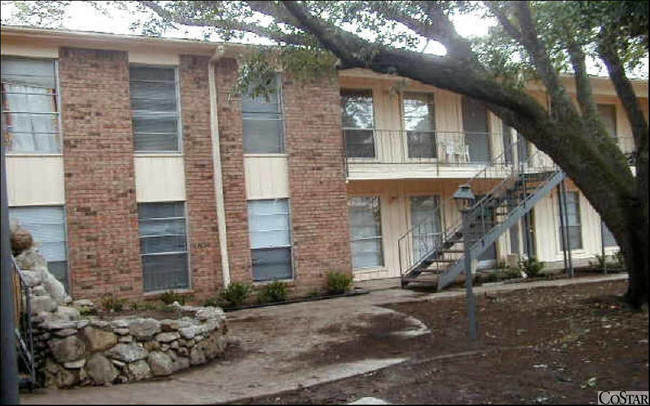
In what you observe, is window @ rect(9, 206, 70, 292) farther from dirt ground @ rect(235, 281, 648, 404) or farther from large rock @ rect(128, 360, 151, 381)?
dirt ground @ rect(235, 281, 648, 404)

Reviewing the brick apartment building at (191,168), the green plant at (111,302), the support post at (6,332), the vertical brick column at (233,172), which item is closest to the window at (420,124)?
the brick apartment building at (191,168)

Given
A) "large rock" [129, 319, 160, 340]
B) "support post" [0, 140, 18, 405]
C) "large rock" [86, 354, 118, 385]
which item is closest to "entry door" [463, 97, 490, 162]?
"large rock" [129, 319, 160, 340]

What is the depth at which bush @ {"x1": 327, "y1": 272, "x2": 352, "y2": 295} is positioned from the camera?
1513cm

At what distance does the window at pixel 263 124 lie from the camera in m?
14.8

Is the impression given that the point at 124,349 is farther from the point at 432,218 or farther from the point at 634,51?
the point at 432,218

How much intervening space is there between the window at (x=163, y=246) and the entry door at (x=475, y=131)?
8505 mm

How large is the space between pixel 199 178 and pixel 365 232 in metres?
4.94

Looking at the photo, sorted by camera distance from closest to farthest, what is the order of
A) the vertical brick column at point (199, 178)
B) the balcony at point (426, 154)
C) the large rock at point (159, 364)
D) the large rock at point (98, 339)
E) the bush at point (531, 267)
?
the large rock at point (98, 339) < the large rock at point (159, 364) < the vertical brick column at point (199, 178) < the balcony at point (426, 154) < the bush at point (531, 267)

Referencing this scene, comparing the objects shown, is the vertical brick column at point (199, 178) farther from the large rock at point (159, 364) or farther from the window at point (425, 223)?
the window at point (425, 223)

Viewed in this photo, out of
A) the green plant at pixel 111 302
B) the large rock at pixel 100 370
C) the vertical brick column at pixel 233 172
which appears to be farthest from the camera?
the vertical brick column at pixel 233 172

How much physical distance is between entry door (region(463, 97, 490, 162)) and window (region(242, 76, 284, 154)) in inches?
235

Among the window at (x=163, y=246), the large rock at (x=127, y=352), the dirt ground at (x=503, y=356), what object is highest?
the window at (x=163, y=246)

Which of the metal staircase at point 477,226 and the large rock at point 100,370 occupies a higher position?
the metal staircase at point 477,226

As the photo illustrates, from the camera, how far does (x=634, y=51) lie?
11734 mm
